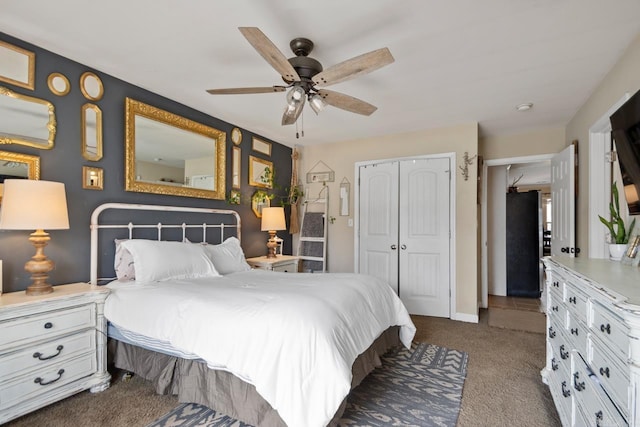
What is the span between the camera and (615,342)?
1119 millimetres

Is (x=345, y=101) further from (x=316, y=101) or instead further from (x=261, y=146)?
(x=261, y=146)

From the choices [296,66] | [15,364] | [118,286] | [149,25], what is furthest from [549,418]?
[149,25]

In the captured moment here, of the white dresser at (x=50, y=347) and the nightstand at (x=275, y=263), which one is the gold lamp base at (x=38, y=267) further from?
the nightstand at (x=275, y=263)

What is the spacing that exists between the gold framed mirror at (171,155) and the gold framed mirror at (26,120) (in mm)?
583

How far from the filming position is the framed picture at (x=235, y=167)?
13.5 ft

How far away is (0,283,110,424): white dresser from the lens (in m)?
1.86

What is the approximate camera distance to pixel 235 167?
13.6 ft

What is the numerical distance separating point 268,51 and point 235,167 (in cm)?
252

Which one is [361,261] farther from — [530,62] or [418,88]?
[530,62]

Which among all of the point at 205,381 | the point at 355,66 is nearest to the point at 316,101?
the point at 355,66

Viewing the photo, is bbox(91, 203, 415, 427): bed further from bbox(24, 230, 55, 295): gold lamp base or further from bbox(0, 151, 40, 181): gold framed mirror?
bbox(0, 151, 40, 181): gold framed mirror

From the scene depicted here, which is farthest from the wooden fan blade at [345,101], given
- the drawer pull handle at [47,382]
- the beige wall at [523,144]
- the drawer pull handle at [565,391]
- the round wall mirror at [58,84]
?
the beige wall at [523,144]

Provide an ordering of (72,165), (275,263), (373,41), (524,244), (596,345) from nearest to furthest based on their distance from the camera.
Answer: (596,345) → (373,41) → (72,165) → (275,263) → (524,244)

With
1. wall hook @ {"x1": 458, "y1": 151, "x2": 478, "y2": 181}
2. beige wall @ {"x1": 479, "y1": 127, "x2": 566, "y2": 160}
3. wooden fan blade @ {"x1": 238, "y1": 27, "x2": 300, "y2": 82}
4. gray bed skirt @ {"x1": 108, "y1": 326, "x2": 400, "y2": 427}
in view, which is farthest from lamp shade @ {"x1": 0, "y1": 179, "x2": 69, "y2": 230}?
beige wall @ {"x1": 479, "y1": 127, "x2": 566, "y2": 160}
